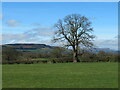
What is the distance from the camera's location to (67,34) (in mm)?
50812

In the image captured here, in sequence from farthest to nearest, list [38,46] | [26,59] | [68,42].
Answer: [38,46] → [68,42] → [26,59]

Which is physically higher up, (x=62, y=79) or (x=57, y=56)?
(x=57, y=56)

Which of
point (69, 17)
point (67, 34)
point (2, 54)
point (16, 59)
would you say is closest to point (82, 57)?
point (67, 34)

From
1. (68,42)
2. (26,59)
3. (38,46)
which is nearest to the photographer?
(26,59)

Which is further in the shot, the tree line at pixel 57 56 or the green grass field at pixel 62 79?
the tree line at pixel 57 56

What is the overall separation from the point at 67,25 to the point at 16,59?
1255 centimetres

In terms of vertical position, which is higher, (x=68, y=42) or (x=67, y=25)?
(x=67, y=25)

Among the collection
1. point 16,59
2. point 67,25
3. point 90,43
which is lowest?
point 16,59

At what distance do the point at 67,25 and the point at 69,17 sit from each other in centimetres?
174

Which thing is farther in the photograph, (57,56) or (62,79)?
(57,56)

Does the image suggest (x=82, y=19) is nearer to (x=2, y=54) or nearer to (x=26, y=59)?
(x=26, y=59)

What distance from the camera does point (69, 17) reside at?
169 ft

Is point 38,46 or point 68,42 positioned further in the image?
point 38,46

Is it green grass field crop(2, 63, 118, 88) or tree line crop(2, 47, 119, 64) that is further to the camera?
tree line crop(2, 47, 119, 64)
